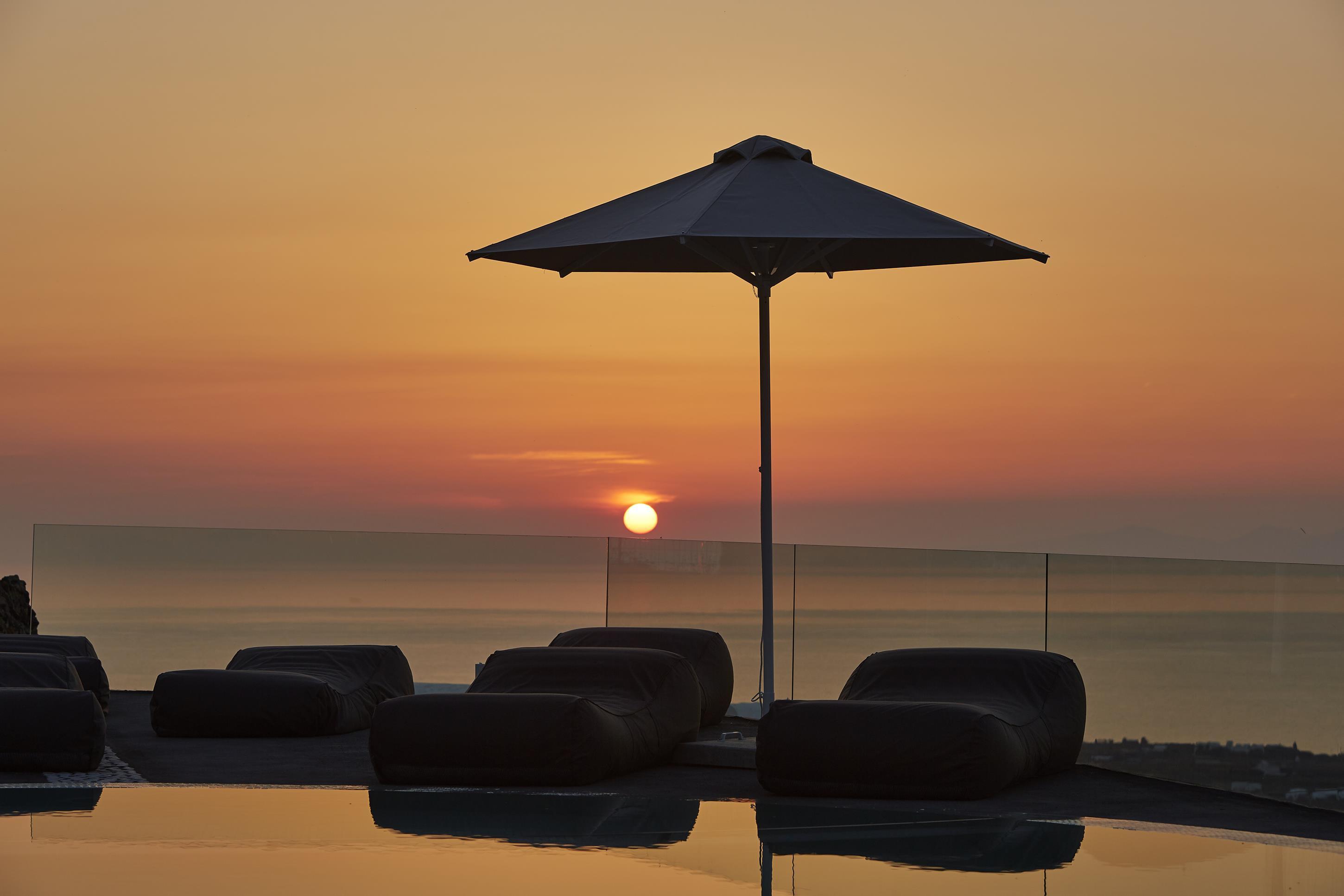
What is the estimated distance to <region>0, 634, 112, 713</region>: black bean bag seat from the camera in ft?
27.8

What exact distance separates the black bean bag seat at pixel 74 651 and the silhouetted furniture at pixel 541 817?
13.1ft

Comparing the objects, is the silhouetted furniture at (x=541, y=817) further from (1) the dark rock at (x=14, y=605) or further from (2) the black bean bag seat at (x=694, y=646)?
(1) the dark rock at (x=14, y=605)

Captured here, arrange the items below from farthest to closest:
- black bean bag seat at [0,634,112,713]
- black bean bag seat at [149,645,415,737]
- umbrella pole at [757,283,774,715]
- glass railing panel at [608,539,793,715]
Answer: glass railing panel at [608,539,793,715]
black bean bag seat at [0,634,112,713]
black bean bag seat at [149,645,415,737]
umbrella pole at [757,283,774,715]

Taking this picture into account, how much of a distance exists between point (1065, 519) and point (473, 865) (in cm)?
1247

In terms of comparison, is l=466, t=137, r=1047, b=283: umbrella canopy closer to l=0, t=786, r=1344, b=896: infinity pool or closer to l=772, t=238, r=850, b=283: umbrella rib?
l=772, t=238, r=850, b=283: umbrella rib

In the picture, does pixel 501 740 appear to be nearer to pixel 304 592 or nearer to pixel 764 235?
pixel 764 235

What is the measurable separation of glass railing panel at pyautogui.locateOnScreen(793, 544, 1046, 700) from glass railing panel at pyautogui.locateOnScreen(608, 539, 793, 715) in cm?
13

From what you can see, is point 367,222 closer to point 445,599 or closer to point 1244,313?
point 445,599

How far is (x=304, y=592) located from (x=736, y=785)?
19.5 feet

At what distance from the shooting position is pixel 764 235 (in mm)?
5840

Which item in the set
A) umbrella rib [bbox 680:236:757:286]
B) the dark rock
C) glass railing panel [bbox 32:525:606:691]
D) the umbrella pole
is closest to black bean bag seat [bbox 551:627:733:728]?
the umbrella pole

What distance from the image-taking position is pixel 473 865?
4.03 metres

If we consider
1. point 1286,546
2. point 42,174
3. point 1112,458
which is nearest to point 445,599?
point 42,174

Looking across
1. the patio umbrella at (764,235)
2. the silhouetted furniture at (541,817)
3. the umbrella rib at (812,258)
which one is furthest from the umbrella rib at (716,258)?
the silhouetted furniture at (541,817)
